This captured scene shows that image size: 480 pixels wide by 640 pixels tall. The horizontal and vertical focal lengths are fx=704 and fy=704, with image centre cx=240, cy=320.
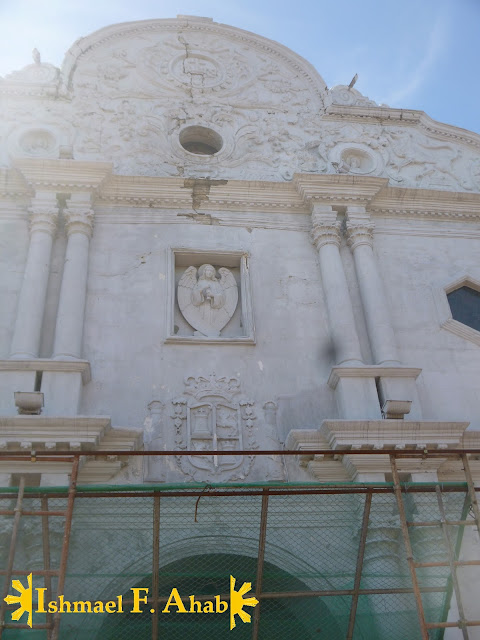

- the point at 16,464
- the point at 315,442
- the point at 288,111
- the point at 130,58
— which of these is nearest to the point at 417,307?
the point at 315,442

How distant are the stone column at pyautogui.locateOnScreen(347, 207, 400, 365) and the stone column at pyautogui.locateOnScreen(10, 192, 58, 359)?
4.61 meters

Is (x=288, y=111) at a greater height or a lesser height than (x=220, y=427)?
greater

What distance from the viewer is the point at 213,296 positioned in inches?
406

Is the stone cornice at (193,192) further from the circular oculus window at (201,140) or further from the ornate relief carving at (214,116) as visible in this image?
the circular oculus window at (201,140)

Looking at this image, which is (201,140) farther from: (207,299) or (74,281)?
(74,281)

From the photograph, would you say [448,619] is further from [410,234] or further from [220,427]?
[410,234]

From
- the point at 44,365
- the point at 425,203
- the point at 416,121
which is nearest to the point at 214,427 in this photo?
the point at 44,365

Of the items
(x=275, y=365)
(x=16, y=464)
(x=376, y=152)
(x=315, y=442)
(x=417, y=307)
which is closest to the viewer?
(x=16, y=464)

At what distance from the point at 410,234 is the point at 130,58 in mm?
6196

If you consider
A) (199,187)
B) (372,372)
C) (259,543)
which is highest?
(199,187)

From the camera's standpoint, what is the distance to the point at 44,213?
34.5 ft

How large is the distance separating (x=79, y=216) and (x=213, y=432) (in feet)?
13.1

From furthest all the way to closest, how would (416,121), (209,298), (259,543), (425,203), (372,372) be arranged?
(416,121) < (425,203) < (209,298) < (372,372) < (259,543)

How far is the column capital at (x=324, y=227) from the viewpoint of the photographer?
36.0 feet
